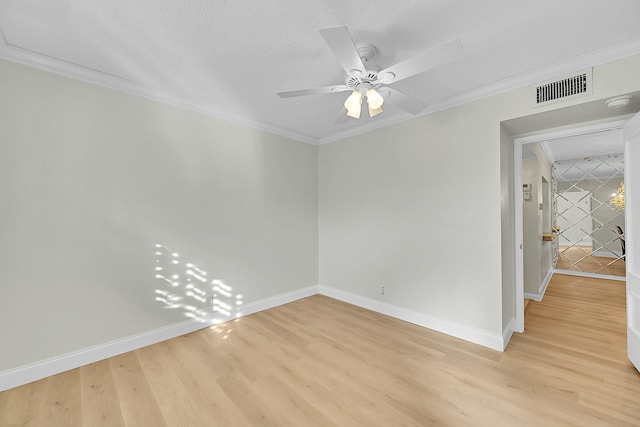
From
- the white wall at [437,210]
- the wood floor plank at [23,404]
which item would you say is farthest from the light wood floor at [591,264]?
the wood floor plank at [23,404]

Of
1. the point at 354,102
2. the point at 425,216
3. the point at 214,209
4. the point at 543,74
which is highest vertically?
the point at 543,74

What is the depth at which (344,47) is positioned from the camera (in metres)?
1.38

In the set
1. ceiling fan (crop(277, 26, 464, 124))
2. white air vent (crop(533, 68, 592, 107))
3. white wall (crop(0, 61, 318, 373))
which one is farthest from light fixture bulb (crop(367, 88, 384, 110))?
white wall (crop(0, 61, 318, 373))

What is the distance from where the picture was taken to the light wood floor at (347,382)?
5.17 feet

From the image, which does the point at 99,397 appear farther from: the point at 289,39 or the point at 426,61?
the point at 426,61

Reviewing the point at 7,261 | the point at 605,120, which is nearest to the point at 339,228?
the point at 605,120

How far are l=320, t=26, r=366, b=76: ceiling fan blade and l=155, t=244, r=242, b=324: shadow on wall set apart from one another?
2386mm

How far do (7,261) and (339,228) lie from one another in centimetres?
327

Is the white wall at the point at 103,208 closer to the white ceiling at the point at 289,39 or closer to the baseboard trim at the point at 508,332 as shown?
the white ceiling at the point at 289,39

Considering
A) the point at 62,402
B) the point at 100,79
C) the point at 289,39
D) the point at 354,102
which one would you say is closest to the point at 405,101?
the point at 354,102

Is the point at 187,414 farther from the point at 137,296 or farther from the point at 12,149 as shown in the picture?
the point at 12,149

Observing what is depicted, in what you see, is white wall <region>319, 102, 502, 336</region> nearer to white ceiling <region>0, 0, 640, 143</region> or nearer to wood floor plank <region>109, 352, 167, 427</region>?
white ceiling <region>0, 0, 640, 143</region>

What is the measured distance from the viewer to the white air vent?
1937 mm

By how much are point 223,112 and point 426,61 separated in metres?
2.38
